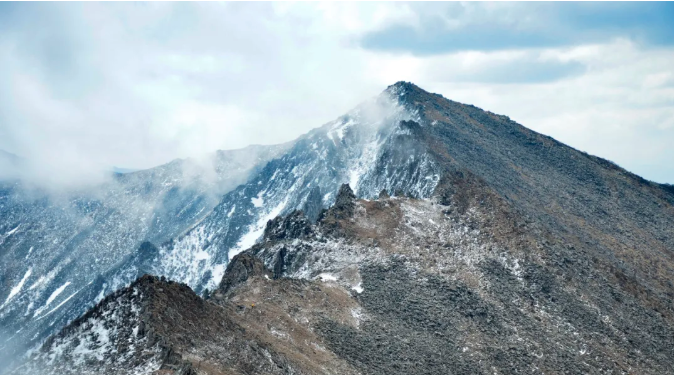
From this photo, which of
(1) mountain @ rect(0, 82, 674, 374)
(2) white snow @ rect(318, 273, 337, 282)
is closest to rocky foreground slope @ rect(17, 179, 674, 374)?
(1) mountain @ rect(0, 82, 674, 374)

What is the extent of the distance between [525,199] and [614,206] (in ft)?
91.7

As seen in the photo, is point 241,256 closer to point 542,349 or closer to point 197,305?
point 197,305

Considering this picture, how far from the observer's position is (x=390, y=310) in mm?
107125

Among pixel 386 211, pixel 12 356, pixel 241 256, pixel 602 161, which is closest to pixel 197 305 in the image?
pixel 12 356

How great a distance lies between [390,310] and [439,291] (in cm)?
1025

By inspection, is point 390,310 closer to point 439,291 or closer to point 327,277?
point 439,291

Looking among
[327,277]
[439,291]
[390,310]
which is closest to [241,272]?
[327,277]

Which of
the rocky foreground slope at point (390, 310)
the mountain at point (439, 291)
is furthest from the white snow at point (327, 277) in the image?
the rocky foreground slope at point (390, 310)

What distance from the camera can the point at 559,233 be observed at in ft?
453

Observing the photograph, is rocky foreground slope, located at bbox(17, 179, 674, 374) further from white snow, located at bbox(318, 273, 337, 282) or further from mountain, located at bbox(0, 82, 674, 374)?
white snow, located at bbox(318, 273, 337, 282)

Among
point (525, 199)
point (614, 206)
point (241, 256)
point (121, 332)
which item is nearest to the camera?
point (121, 332)

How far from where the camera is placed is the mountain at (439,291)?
256 ft

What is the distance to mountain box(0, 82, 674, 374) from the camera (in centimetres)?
7806

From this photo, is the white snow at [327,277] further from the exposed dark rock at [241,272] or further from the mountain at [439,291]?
the exposed dark rock at [241,272]
